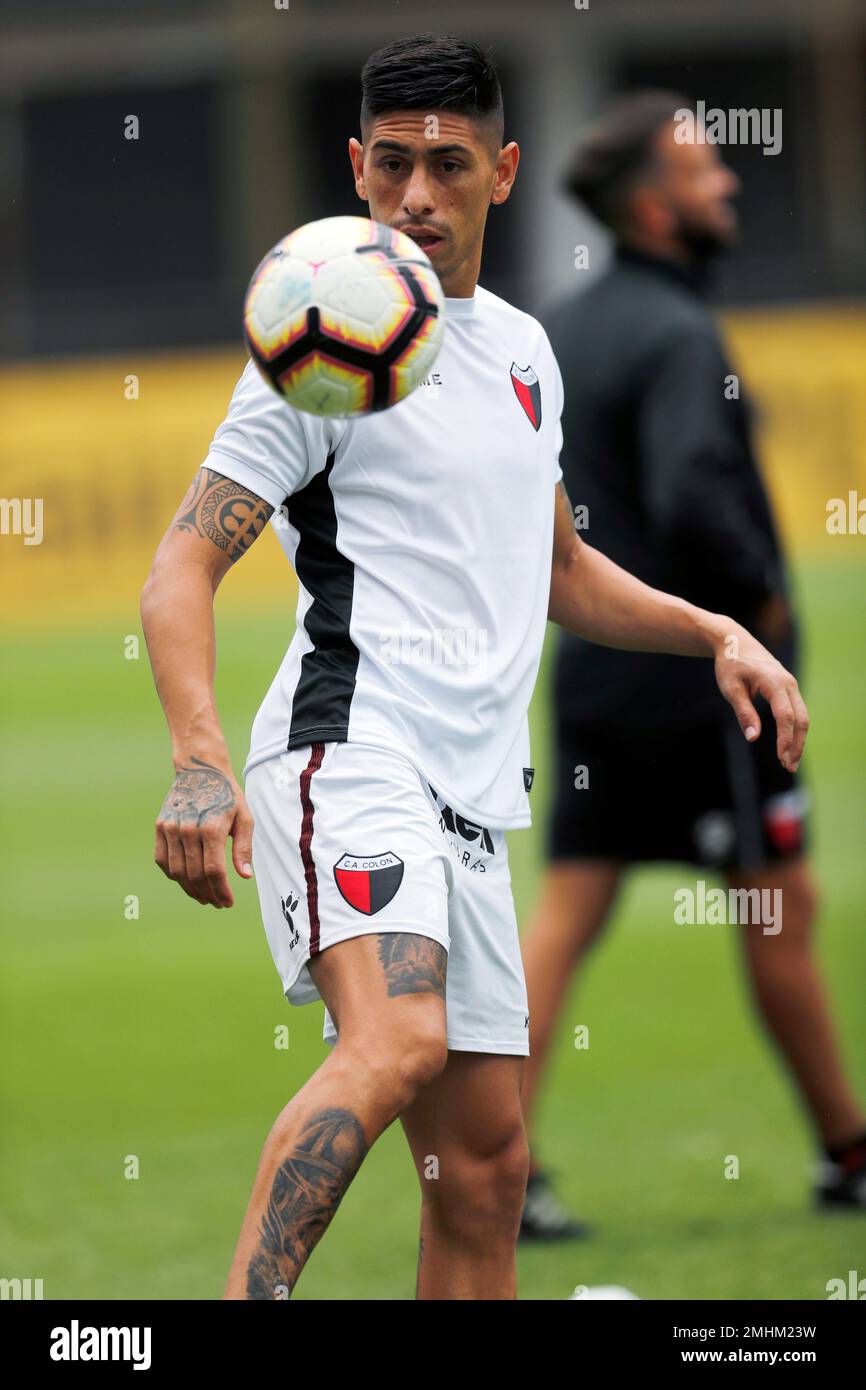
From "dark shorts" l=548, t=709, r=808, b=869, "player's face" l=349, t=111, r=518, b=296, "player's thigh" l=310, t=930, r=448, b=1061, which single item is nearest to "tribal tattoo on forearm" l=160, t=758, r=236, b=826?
"player's thigh" l=310, t=930, r=448, b=1061

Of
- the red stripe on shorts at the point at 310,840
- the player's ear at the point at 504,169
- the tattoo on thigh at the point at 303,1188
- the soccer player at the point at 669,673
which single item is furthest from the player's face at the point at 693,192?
the tattoo on thigh at the point at 303,1188

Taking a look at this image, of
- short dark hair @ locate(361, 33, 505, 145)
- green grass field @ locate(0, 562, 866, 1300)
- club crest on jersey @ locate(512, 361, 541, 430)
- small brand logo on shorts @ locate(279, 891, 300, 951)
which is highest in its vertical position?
short dark hair @ locate(361, 33, 505, 145)

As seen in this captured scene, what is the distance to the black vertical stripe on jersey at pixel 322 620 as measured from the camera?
3.51 meters

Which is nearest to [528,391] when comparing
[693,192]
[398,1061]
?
[398,1061]

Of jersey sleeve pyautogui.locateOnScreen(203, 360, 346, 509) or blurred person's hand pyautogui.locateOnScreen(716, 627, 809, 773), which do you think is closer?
jersey sleeve pyautogui.locateOnScreen(203, 360, 346, 509)

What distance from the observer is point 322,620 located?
356cm

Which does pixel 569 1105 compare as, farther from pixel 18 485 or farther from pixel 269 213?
pixel 269 213

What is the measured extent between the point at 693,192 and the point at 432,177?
2475 mm

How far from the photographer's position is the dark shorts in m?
5.65

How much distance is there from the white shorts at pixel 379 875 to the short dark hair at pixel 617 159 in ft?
9.07

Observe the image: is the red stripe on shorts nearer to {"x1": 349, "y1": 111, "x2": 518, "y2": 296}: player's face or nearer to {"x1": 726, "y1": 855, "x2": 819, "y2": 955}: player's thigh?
{"x1": 349, "y1": 111, "x2": 518, "y2": 296}: player's face

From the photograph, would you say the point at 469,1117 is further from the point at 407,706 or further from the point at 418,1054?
the point at 407,706

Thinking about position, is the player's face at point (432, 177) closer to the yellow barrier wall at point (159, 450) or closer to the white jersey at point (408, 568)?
the white jersey at point (408, 568)

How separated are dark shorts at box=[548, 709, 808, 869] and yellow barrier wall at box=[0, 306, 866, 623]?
35.0 ft
